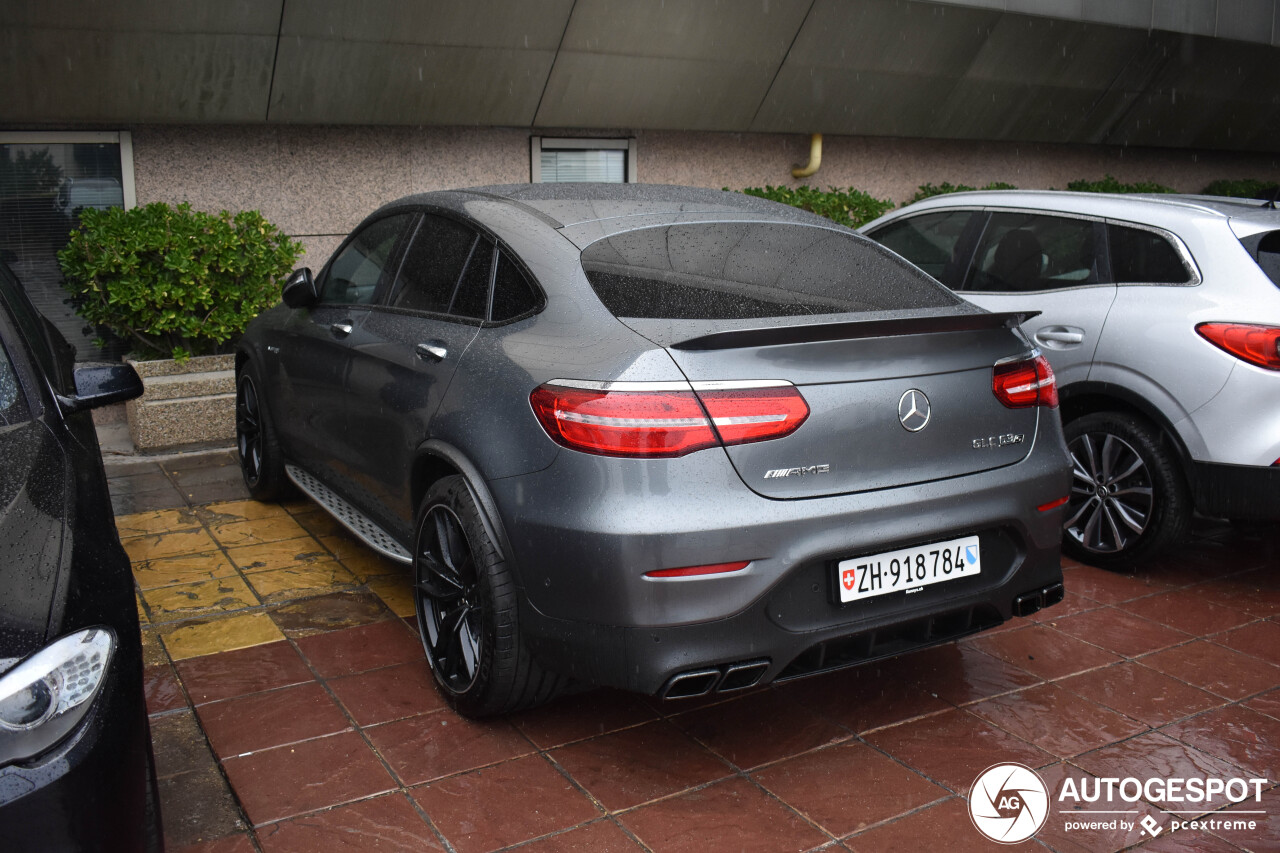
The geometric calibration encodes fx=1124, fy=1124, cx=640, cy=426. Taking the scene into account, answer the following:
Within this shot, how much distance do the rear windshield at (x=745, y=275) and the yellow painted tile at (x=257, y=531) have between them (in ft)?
9.00

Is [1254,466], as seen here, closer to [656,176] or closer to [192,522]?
[192,522]

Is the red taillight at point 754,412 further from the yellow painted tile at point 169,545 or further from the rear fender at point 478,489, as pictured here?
the yellow painted tile at point 169,545

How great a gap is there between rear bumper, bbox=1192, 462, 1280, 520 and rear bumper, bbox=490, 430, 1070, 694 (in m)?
1.81

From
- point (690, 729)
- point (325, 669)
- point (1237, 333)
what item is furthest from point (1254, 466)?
point (325, 669)

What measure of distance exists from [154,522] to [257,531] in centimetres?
61

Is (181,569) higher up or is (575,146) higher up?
(575,146)

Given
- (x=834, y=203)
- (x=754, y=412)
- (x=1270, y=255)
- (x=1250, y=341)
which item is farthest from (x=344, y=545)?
(x=834, y=203)

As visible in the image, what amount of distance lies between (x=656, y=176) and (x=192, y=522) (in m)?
6.10

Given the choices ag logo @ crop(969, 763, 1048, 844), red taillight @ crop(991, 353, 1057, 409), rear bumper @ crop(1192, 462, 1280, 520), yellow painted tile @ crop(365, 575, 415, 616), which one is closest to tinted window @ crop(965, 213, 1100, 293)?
rear bumper @ crop(1192, 462, 1280, 520)

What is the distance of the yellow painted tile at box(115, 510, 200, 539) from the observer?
5586 mm

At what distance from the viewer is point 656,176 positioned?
1055 centimetres

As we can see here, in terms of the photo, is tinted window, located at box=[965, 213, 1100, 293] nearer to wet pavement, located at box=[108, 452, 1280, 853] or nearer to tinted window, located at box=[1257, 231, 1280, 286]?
tinted window, located at box=[1257, 231, 1280, 286]

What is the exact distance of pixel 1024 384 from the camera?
3459 mm

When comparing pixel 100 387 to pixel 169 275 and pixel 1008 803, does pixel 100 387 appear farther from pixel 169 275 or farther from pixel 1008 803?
pixel 169 275
